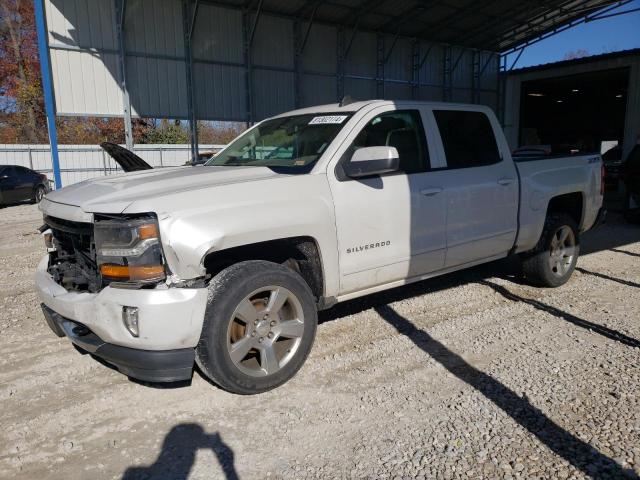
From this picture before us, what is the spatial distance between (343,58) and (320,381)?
16.4 metres

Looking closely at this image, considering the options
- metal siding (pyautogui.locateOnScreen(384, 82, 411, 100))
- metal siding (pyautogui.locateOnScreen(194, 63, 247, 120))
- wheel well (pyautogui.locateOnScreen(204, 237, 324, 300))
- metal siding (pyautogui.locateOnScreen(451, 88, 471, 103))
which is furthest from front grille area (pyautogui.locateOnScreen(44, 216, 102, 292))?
metal siding (pyautogui.locateOnScreen(451, 88, 471, 103))

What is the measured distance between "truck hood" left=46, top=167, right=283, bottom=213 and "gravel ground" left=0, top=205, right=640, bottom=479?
1291 millimetres

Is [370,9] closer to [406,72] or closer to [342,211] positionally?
[406,72]

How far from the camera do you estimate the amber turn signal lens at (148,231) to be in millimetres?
2945

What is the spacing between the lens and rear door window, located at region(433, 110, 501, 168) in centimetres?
466

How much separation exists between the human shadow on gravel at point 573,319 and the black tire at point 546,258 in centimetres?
34

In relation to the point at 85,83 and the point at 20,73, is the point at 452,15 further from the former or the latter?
the point at 20,73

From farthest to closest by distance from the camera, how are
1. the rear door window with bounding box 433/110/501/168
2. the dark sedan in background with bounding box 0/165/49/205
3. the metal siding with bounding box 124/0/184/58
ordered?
the dark sedan in background with bounding box 0/165/49/205 < the metal siding with bounding box 124/0/184/58 < the rear door window with bounding box 433/110/501/168

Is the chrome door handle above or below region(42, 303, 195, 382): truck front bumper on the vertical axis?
above

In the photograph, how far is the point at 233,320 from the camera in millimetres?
3289

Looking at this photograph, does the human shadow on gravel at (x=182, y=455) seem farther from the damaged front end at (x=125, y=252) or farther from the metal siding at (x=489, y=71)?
the metal siding at (x=489, y=71)

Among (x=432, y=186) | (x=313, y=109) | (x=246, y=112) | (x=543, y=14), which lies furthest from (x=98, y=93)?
(x=543, y=14)

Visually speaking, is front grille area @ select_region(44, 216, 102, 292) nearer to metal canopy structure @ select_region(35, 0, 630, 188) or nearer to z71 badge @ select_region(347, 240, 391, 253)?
z71 badge @ select_region(347, 240, 391, 253)

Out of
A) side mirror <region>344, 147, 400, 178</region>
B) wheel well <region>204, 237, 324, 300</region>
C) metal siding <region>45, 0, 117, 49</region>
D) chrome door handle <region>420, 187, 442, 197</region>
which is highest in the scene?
metal siding <region>45, 0, 117, 49</region>
